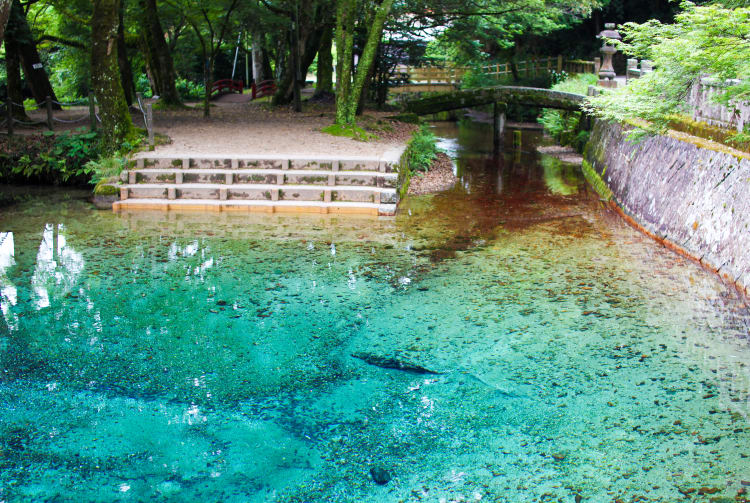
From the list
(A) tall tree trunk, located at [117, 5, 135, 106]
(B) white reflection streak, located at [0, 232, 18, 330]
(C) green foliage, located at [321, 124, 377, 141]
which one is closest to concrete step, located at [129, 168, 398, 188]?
(B) white reflection streak, located at [0, 232, 18, 330]

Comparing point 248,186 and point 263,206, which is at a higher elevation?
point 248,186

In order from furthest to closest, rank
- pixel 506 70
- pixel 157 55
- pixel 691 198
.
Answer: pixel 506 70, pixel 157 55, pixel 691 198

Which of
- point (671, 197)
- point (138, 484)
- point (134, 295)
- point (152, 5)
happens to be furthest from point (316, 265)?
point (152, 5)

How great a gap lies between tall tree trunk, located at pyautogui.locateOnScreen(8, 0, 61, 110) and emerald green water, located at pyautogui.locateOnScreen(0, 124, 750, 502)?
9337mm

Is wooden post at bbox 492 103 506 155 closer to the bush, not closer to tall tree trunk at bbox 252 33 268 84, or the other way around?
tall tree trunk at bbox 252 33 268 84

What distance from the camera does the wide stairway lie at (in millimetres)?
13000

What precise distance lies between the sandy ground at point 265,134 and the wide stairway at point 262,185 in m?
0.54

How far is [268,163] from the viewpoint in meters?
14.0

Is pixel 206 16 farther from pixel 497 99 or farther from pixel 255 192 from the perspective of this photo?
pixel 255 192

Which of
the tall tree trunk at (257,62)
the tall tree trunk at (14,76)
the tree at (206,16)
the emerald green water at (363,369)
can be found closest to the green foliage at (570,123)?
the tree at (206,16)

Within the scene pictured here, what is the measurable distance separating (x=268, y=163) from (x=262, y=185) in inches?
28.1

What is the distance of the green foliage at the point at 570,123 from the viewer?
2319 centimetres

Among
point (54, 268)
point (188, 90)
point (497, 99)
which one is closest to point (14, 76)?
point (54, 268)

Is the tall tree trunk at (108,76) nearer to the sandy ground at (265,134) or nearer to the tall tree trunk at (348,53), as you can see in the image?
the sandy ground at (265,134)
